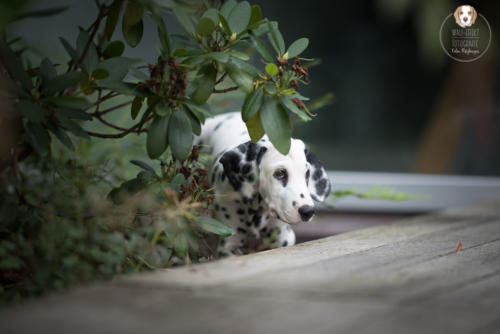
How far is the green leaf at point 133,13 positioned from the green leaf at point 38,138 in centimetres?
51

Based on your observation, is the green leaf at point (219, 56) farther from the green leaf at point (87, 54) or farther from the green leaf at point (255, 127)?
the green leaf at point (87, 54)

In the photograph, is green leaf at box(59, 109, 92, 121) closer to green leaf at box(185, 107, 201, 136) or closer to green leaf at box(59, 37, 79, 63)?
green leaf at box(59, 37, 79, 63)

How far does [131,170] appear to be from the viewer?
3506mm

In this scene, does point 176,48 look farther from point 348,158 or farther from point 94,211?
point 348,158

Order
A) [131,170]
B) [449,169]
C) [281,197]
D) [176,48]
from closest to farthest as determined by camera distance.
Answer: [176,48], [281,197], [131,170], [449,169]

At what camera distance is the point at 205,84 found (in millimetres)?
2211

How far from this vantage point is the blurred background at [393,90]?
489 centimetres

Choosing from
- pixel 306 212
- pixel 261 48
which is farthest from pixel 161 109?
pixel 306 212

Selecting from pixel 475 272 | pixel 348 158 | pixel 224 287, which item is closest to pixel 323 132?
pixel 348 158

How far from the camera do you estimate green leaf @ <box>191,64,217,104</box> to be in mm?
2207

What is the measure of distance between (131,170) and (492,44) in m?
2.92

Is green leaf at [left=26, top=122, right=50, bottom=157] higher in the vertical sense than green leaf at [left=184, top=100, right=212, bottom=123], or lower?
lower

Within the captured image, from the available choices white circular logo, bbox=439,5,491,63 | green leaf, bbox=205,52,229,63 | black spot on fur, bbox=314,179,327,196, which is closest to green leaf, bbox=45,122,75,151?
green leaf, bbox=205,52,229,63

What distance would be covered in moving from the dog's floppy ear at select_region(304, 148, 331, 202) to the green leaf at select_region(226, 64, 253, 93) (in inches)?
20.4
